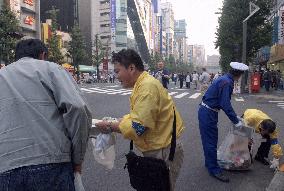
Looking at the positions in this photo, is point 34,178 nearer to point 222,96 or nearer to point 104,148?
point 104,148

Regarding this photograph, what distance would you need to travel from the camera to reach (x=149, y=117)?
264 cm

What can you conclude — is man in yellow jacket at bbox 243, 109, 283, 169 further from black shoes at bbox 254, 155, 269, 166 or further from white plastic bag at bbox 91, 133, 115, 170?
white plastic bag at bbox 91, 133, 115, 170

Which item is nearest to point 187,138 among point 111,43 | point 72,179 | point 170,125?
point 170,125

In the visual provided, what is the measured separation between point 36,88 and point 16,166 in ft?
1.32

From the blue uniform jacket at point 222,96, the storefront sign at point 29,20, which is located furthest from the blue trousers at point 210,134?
the storefront sign at point 29,20

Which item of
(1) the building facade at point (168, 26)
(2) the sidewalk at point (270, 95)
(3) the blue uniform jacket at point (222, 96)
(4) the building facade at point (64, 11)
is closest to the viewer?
(3) the blue uniform jacket at point (222, 96)

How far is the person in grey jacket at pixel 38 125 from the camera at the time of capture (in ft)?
6.98

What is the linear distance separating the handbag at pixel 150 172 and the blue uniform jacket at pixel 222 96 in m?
2.26

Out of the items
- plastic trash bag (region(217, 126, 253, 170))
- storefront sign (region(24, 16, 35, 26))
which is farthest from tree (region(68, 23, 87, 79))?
plastic trash bag (region(217, 126, 253, 170))

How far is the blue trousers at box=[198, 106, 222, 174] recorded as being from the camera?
17.1 feet

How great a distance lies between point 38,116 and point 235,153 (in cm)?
388

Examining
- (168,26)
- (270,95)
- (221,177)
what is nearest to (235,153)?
(221,177)

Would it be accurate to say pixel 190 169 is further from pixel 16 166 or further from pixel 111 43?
pixel 111 43

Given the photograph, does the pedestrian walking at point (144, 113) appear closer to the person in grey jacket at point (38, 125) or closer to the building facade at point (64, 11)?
the person in grey jacket at point (38, 125)
